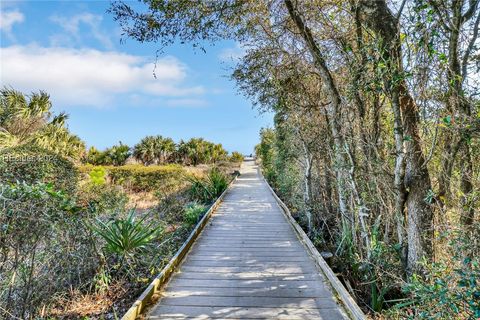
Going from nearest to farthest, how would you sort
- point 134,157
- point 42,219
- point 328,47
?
1. point 42,219
2. point 328,47
3. point 134,157

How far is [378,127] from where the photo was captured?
159 inches

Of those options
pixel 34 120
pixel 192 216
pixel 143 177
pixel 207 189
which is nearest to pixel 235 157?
pixel 143 177

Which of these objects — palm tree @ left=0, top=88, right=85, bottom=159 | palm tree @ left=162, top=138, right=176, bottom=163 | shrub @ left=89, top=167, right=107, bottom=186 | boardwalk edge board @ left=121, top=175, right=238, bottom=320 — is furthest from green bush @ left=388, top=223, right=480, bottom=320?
palm tree @ left=162, top=138, right=176, bottom=163

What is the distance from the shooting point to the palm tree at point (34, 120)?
13.4 metres

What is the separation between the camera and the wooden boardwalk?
307 cm

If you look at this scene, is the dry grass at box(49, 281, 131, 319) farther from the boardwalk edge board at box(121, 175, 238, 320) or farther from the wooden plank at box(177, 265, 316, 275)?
the wooden plank at box(177, 265, 316, 275)

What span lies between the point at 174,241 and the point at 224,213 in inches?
105

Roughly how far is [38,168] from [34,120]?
1081 centimetres

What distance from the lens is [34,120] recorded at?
14906 millimetres

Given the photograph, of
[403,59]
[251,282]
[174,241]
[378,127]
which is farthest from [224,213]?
[403,59]

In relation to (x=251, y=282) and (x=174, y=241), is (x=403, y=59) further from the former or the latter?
(x=174, y=241)

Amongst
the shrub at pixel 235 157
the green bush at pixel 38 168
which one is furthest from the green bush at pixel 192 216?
the shrub at pixel 235 157

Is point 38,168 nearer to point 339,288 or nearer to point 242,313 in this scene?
point 242,313

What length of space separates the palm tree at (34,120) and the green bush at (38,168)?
226 inches
